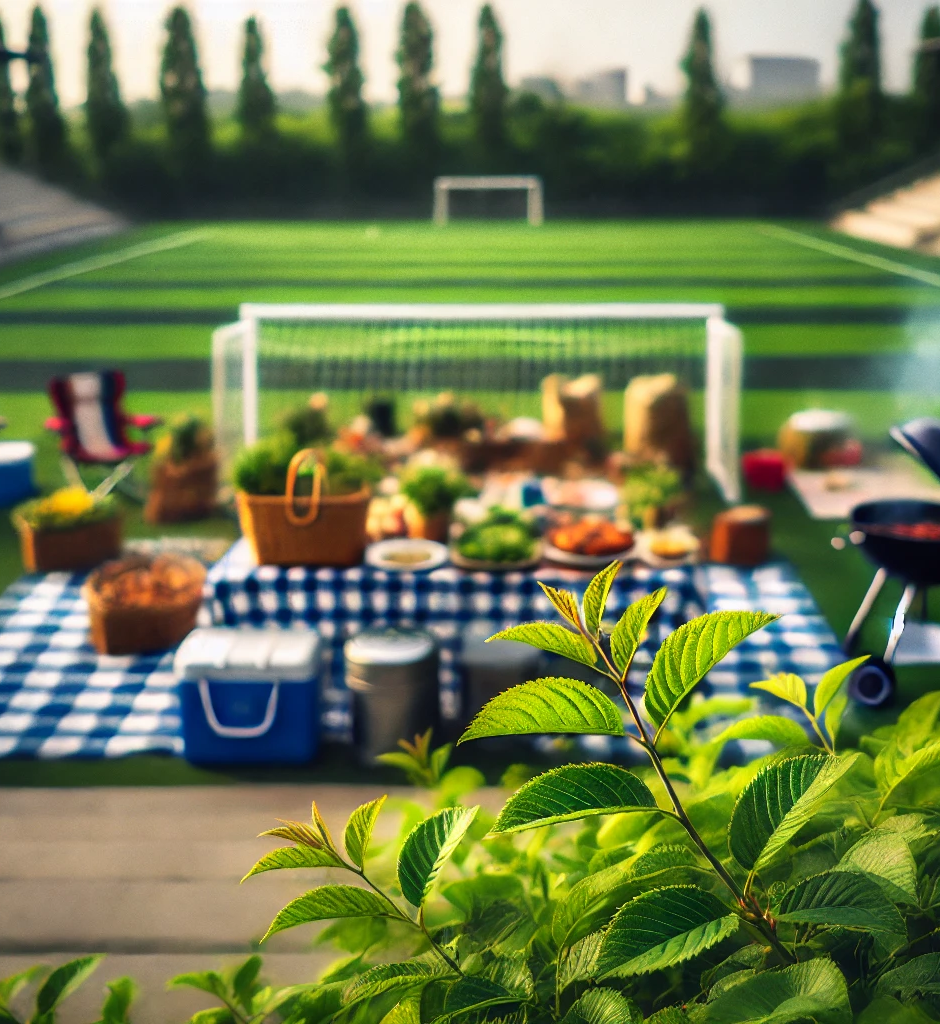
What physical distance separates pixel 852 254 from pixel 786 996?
35.9 metres

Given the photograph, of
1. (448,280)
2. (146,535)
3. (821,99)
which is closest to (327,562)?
(146,535)

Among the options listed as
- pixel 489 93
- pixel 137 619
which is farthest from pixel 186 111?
pixel 137 619

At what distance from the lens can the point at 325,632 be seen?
5.03m

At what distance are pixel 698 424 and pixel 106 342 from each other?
34.5 ft

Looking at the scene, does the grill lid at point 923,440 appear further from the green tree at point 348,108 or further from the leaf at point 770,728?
the green tree at point 348,108

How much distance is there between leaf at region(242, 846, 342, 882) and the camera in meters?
0.72

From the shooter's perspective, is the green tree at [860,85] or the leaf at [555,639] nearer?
the leaf at [555,639]

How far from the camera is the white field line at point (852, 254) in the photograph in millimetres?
28406

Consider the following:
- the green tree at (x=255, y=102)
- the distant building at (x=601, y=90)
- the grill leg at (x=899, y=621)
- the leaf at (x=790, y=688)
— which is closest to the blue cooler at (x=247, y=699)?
the grill leg at (x=899, y=621)

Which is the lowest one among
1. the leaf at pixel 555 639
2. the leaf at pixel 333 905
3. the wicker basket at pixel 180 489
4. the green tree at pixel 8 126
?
the wicker basket at pixel 180 489

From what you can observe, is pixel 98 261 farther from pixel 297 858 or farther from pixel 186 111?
pixel 297 858

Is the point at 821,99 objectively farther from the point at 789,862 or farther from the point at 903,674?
the point at 789,862

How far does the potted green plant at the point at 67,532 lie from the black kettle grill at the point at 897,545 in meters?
4.18

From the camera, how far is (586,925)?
2.68 feet
